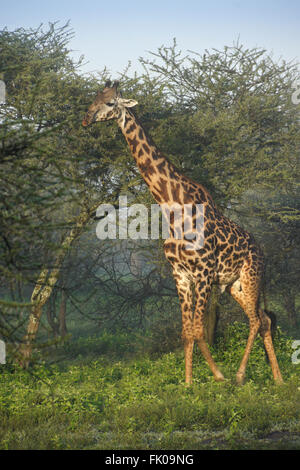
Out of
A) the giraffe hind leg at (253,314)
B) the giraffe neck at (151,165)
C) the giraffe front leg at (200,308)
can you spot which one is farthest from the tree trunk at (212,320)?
the giraffe neck at (151,165)

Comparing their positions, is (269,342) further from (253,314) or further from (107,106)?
(107,106)

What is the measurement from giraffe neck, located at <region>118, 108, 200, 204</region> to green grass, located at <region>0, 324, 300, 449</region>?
9.40ft

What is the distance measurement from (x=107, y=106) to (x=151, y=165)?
111 cm

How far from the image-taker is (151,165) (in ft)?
28.8

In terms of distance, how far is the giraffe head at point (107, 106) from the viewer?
8.67m

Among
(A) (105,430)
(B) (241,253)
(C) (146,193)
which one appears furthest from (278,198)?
(A) (105,430)

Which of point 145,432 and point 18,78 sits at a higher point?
point 18,78

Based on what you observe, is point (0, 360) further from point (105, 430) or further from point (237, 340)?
point (237, 340)

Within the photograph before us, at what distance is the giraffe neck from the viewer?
28.7 ft

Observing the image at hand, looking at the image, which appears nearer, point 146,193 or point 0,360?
point 0,360

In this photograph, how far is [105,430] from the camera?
A: 6773mm

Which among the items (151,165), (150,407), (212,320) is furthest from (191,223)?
(212,320)

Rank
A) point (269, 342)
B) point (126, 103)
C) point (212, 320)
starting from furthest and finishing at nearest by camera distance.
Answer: point (212, 320), point (269, 342), point (126, 103)
